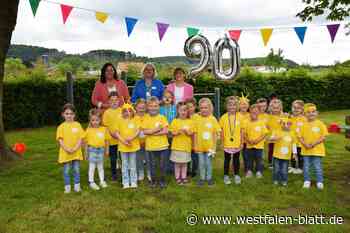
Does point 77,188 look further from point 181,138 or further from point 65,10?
point 65,10

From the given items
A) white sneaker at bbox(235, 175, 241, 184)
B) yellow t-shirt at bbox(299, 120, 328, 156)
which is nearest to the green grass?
white sneaker at bbox(235, 175, 241, 184)

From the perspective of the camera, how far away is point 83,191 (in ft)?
17.8

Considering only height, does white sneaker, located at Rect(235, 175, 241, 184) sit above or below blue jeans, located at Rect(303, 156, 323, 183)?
below

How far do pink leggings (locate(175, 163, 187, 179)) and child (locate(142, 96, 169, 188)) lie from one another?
0.27 meters

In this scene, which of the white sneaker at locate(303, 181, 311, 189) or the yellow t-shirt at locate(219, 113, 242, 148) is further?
the yellow t-shirt at locate(219, 113, 242, 148)

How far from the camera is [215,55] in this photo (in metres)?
7.68

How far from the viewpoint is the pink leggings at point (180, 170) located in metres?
5.88

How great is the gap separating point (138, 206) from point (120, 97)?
1.96 m

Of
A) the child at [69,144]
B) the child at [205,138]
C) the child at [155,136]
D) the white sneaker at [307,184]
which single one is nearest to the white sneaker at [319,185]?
the white sneaker at [307,184]

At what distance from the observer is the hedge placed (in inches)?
507

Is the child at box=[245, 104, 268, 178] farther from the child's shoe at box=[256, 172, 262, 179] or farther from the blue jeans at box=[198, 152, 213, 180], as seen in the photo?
the blue jeans at box=[198, 152, 213, 180]

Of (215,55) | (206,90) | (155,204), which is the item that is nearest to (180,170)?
(155,204)

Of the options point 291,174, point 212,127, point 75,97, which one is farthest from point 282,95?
point 212,127

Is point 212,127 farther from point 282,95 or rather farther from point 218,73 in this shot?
point 282,95
